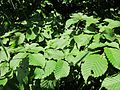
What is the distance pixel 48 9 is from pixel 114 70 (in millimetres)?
1797

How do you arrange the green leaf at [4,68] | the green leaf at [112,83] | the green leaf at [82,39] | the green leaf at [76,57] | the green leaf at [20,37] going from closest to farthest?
the green leaf at [112,83]
the green leaf at [76,57]
the green leaf at [4,68]
the green leaf at [82,39]
the green leaf at [20,37]

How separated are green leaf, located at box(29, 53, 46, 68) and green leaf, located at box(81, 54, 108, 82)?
0.26 m

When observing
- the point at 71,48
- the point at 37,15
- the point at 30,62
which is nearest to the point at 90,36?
the point at 71,48

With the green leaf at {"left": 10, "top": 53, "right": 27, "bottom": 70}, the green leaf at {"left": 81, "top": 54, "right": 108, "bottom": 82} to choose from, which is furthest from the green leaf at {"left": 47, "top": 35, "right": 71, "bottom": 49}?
the green leaf at {"left": 81, "top": 54, "right": 108, "bottom": 82}

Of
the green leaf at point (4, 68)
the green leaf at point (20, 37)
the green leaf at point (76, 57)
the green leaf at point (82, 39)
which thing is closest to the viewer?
the green leaf at point (76, 57)

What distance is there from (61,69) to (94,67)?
0.65ft

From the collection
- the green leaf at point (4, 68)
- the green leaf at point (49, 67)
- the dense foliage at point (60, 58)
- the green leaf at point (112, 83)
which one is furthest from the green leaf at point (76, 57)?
the green leaf at point (4, 68)

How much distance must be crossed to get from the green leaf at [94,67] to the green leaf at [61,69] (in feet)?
0.45

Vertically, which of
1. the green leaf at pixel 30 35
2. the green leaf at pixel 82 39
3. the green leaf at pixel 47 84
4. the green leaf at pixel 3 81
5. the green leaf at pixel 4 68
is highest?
the green leaf at pixel 82 39

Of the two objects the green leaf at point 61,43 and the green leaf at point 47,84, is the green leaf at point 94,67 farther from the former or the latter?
the green leaf at point 61,43

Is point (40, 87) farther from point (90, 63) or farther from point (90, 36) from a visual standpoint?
point (90, 36)

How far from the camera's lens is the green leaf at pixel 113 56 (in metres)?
1.23

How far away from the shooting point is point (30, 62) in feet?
4.54

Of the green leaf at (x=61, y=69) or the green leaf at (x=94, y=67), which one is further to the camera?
the green leaf at (x=61, y=69)
